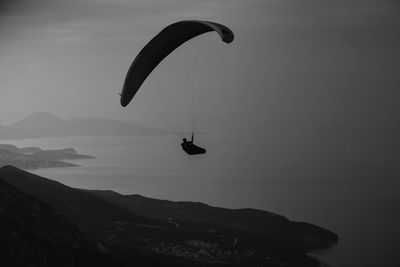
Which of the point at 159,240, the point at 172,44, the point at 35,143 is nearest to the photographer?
the point at 172,44

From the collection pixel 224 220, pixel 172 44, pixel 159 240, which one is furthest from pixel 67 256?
pixel 172 44

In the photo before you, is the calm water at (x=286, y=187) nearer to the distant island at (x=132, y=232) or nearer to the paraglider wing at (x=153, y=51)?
the distant island at (x=132, y=232)

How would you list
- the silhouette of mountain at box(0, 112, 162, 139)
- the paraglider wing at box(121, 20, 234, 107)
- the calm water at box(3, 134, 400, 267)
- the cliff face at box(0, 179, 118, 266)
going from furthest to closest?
the calm water at box(3, 134, 400, 267)
the silhouette of mountain at box(0, 112, 162, 139)
the cliff face at box(0, 179, 118, 266)
the paraglider wing at box(121, 20, 234, 107)

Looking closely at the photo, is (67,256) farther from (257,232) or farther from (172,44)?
(172,44)

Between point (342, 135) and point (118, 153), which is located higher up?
point (342, 135)

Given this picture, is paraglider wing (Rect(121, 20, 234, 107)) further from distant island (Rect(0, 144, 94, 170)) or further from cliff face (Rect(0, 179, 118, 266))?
distant island (Rect(0, 144, 94, 170))

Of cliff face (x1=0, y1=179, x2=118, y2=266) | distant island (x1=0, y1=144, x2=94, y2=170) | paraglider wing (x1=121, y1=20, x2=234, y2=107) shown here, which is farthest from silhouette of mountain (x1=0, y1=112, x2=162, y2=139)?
paraglider wing (x1=121, y1=20, x2=234, y2=107)
